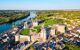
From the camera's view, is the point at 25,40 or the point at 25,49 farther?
the point at 25,40

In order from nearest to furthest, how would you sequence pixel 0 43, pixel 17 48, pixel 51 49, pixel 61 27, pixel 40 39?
1. pixel 51 49
2. pixel 17 48
3. pixel 0 43
4. pixel 40 39
5. pixel 61 27

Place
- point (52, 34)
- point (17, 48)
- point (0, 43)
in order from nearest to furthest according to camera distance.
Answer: point (17, 48), point (0, 43), point (52, 34)

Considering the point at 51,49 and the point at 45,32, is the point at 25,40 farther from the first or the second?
the point at 51,49

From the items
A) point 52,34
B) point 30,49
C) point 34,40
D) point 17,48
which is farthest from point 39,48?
point 52,34

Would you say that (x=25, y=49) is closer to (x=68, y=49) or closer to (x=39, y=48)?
(x=39, y=48)

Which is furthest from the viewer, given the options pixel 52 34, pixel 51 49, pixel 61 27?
pixel 61 27

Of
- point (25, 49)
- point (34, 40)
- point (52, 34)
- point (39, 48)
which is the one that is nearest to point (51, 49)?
point (39, 48)

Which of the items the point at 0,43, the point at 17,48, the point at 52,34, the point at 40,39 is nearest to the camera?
A: the point at 17,48

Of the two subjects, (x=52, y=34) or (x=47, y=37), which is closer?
(x=47, y=37)
